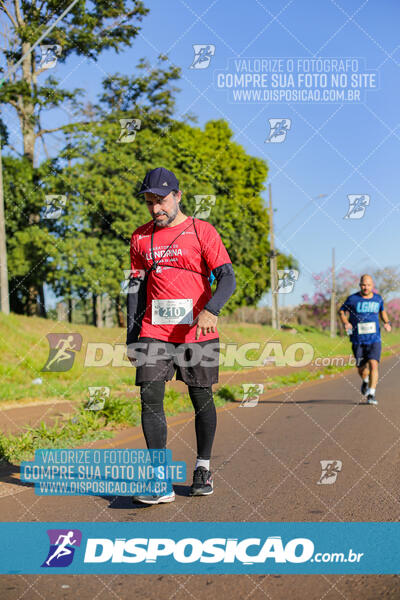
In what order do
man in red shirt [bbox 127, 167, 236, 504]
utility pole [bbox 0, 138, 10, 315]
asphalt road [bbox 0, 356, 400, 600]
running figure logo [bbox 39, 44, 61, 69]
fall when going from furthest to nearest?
running figure logo [bbox 39, 44, 61, 69] → utility pole [bbox 0, 138, 10, 315] → man in red shirt [bbox 127, 167, 236, 504] → asphalt road [bbox 0, 356, 400, 600]

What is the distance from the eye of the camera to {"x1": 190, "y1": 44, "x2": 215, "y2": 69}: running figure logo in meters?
12.2

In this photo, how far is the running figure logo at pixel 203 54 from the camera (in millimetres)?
12164

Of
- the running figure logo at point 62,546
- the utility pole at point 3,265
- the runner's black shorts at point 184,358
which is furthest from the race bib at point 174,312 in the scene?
the utility pole at point 3,265

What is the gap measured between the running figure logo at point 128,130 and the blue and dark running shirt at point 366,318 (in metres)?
15.1

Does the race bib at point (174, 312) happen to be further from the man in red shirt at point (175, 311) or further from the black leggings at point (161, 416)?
the black leggings at point (161, 416)

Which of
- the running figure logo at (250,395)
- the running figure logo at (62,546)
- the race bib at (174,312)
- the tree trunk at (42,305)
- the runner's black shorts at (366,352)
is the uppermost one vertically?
the runner's black shorts at (366,352)

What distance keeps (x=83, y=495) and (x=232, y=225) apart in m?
28.8

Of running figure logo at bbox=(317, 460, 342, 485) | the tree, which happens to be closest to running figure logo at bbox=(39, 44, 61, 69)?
the tree

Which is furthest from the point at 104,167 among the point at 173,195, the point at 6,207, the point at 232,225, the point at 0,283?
the point at 173,195

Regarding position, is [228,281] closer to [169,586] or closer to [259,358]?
[169,586]

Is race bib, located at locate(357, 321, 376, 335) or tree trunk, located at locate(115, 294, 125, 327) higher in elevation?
race bib, located at locate(357, 321, 376, 335)

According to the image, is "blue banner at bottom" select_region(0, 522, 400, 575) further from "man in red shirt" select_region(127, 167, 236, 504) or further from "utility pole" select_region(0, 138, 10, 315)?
"utility pole" select_region(0, 138, 10, 315)

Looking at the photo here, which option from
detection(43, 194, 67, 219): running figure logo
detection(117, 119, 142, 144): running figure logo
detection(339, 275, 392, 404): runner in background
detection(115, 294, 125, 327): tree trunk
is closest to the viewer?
detection(339, 275, 392, 404): runner in background

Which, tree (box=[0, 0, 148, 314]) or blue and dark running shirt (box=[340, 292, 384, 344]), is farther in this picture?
tree (box=[0, 0, 148, 314])
